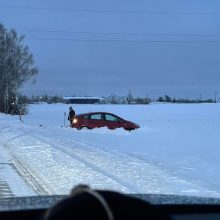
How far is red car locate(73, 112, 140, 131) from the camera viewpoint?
118 feet

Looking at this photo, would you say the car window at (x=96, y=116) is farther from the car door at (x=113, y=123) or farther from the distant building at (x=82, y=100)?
the distant building at (x=82, y=100)

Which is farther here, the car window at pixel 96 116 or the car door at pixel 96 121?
the car window at pixel 96 116

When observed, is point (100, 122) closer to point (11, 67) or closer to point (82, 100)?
point (11, 67)

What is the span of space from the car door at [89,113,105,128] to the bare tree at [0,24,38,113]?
109ft

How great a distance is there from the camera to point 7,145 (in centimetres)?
2423

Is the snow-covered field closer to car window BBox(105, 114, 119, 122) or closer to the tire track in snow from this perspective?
the tire track in snow

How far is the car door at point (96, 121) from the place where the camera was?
36.2 metres

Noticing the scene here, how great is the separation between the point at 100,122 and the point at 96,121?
0.80 feet

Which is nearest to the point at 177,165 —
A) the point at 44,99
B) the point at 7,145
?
the point at 7,145

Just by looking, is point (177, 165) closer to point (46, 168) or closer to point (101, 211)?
point (46, 168)

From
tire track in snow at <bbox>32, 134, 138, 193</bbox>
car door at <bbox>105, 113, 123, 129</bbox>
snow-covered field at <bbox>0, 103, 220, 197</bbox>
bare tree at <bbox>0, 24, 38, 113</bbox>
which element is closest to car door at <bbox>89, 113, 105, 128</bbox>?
car door at <bbox>105, 113, 123, 129</bbox>

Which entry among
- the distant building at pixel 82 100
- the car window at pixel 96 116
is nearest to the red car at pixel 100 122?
the car window at pixel 96 116

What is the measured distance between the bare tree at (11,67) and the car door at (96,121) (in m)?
33.3

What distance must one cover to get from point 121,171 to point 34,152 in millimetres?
6553
